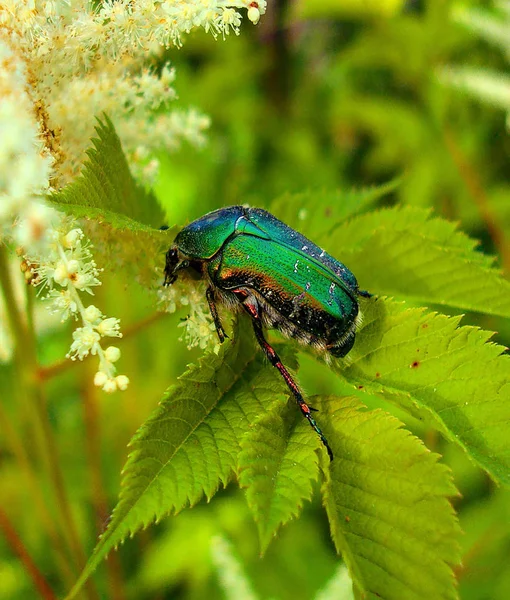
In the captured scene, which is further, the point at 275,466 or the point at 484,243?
the point at 484,243

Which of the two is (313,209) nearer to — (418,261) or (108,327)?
(418,261)

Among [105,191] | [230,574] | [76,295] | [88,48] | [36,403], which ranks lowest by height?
[230,574]

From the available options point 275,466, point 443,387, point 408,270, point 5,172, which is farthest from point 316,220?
point 5,172

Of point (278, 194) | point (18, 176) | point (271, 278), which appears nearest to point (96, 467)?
point (271, 278)

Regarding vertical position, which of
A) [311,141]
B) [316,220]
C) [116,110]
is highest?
[116,110]

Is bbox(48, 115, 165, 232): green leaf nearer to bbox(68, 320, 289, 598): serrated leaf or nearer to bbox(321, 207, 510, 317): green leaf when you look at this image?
bbox(68, 320, 289, 598): serrated leaf

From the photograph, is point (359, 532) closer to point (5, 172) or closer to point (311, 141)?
point (5, 172)
